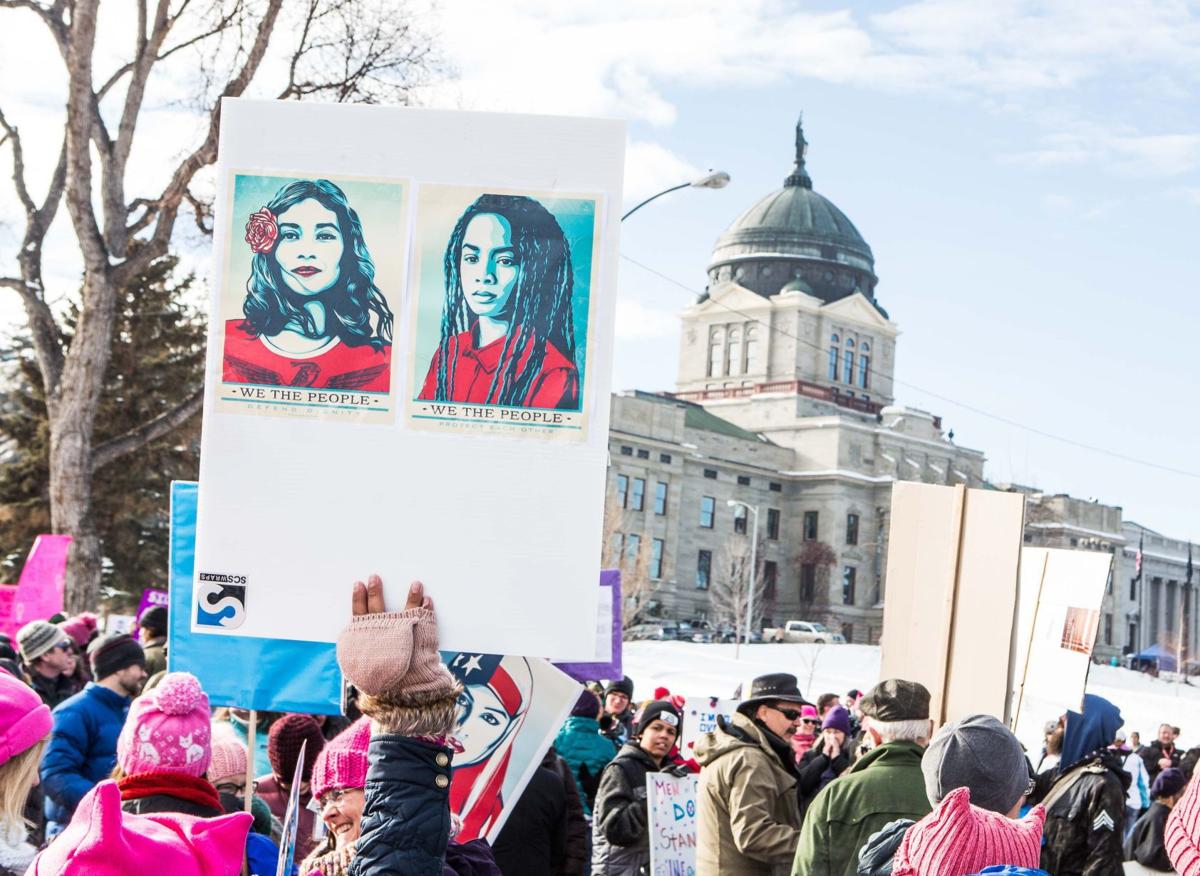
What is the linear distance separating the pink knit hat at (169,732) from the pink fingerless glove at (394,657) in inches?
34.8

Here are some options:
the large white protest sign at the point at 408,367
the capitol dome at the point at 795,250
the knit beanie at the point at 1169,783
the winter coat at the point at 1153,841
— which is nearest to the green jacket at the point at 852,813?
the large white protest sign at the point at 408,367

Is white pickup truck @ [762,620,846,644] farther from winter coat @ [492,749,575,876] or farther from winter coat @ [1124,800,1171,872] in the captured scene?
winter coat @ [492,749,575,876]

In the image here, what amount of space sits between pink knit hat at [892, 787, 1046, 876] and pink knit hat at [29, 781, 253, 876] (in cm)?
111

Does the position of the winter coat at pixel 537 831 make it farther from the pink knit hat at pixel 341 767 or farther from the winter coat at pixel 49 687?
the winter coat at pixel 49 687

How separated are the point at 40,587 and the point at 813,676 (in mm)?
32777

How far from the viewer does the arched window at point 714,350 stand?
10700 cm

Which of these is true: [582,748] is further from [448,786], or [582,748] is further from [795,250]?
[795,250]

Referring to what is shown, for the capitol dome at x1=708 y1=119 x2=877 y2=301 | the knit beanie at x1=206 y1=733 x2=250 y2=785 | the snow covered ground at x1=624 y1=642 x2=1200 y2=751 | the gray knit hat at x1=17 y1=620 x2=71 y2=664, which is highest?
the capitol dome at x1=708 y1=119 x2=877 y2=301

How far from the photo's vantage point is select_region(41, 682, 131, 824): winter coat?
18.4ft

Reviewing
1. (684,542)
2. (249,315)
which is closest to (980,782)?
(249,315)

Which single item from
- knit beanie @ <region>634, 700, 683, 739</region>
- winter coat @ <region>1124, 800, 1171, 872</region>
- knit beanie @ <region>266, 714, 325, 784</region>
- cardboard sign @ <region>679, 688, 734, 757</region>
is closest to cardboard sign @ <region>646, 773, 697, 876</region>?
knit beanie @ <region>634, 700, 683, 739</region>

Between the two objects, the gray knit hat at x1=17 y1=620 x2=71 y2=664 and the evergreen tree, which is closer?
the gray knit hat at x1=17 y1=620 x2=71 y2=664

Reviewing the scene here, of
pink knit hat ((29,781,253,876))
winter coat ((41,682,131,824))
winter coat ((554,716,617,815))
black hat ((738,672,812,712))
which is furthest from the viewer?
winter coat ((554,716,617,815))

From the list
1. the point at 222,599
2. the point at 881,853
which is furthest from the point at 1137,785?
the point at 222,599
